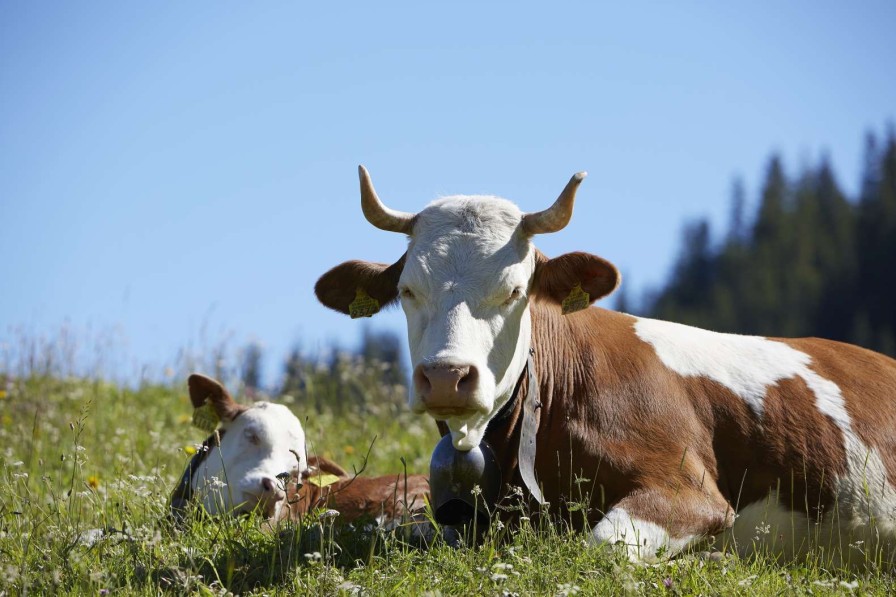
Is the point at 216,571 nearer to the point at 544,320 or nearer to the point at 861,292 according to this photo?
the point at 544,320

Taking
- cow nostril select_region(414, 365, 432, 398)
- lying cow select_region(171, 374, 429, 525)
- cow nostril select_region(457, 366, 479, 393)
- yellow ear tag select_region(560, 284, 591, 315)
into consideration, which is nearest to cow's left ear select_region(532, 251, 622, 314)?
yellow ear tag select_region(560, 284, 591, 315)

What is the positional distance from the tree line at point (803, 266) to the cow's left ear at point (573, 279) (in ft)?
236

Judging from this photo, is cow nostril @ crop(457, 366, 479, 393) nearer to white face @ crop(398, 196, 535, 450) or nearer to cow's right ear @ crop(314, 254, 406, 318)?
white face @ crop(398, 196, 535, 450)

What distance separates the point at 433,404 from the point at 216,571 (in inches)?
52.3

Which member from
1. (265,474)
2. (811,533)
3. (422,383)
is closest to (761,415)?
(811,533)

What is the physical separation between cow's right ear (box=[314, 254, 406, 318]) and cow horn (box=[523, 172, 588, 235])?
3.00ft

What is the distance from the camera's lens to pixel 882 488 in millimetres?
6531

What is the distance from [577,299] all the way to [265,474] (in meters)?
2.43

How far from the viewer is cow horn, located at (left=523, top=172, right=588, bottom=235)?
6.06 metres

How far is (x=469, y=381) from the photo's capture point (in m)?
5.42

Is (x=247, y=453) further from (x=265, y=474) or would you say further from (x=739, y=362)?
(x=739, y=362)

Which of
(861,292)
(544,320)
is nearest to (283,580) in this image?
(544,320)

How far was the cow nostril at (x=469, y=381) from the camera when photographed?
5.38 metres

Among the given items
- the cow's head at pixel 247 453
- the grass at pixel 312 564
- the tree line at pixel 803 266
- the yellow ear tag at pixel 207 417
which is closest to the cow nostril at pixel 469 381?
the grass at pixel 312 564
